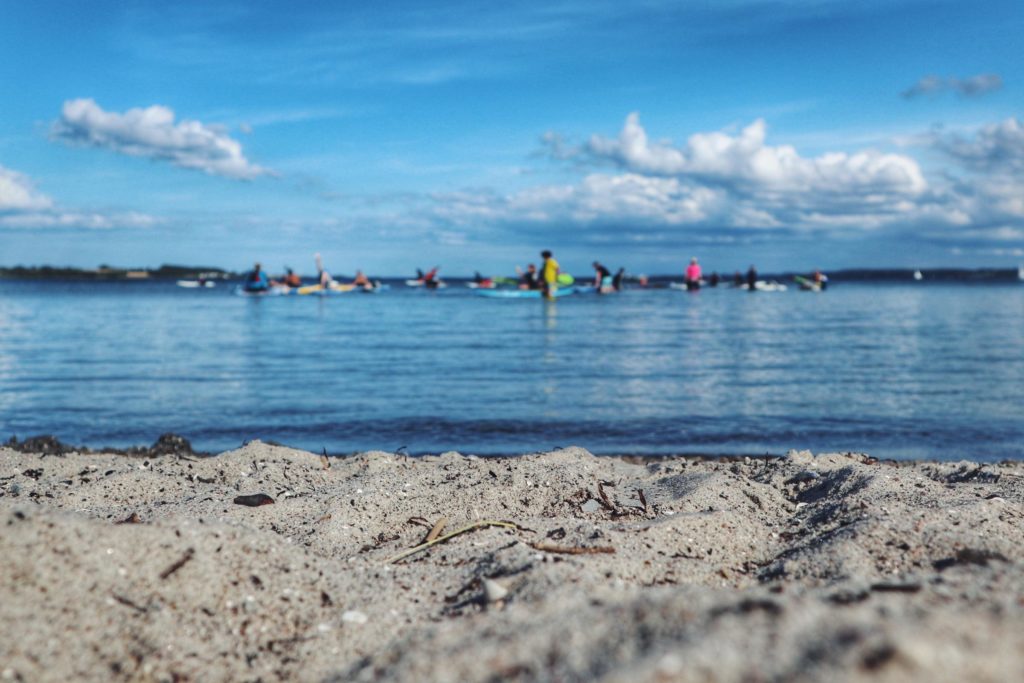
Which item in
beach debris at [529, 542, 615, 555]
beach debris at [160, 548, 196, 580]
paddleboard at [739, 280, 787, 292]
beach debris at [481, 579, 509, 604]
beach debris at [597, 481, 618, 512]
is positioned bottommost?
beach debris at [597, 481, 618, 512]

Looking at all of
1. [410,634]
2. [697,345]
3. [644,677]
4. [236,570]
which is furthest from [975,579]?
[697,345]

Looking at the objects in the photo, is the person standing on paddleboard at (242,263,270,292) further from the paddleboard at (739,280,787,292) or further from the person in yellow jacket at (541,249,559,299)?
the paddleboard at (739,280,787,292)

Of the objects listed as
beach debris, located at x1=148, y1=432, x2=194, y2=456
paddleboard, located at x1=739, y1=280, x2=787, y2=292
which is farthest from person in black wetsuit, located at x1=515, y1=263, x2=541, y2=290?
beach debris, located at x1=148, y1=432, x2=194, y2=456

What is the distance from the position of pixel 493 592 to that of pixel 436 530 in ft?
3.95

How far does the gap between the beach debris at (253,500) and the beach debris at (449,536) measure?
1320 millimetres

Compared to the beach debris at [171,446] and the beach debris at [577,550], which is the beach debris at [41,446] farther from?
the beach debris at [577,550]

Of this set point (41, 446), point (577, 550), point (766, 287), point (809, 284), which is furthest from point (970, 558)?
point (766, 287)

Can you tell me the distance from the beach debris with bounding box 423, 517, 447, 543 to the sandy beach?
0.8 inches

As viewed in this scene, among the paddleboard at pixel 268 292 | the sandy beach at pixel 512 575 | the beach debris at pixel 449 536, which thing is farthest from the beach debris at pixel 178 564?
the paddleboard at pixel 268 292

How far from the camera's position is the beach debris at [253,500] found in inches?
183

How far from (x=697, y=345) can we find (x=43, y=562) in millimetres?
16919

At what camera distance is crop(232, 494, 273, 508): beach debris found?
15.3ft

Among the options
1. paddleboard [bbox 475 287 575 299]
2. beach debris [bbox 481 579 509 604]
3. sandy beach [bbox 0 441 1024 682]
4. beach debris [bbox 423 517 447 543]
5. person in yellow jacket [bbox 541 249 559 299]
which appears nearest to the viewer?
sandy beach [bbox 0 441 1024 682]

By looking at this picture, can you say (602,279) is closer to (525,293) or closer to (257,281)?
(525,293)
